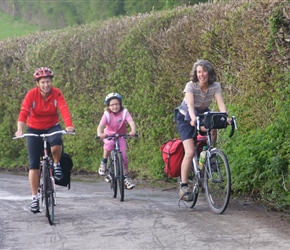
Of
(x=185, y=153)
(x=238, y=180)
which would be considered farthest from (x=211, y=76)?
(x=238, y=180)

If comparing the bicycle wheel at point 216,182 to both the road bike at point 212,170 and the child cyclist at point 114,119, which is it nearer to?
the road bike at point 212,170

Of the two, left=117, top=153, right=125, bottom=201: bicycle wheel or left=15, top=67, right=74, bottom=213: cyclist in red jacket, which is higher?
left=15, top=67, right=74, bottom=213: cyclist in red jacket

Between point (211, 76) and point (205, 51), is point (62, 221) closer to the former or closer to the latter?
point (211, 76)

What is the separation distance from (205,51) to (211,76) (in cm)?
337

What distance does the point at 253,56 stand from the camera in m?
12.0

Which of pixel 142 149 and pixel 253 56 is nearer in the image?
pixel 253 56

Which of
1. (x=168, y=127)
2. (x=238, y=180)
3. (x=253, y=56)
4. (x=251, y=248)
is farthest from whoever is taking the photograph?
(x=168, y=127)

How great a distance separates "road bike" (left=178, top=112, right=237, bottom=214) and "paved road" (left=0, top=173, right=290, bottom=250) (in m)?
0.19

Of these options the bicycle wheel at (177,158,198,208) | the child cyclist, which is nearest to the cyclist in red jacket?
the bicycle wheel at (177,158,198,208)

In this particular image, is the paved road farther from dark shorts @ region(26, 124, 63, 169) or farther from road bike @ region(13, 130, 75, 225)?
dark shorts @ region(26, 124, 63, 169)

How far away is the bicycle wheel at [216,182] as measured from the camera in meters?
9.58

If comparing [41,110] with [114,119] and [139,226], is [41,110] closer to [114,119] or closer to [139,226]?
[139,226]

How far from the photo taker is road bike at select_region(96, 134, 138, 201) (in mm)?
11457

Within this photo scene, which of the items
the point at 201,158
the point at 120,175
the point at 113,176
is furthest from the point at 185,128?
the point at 113,176
